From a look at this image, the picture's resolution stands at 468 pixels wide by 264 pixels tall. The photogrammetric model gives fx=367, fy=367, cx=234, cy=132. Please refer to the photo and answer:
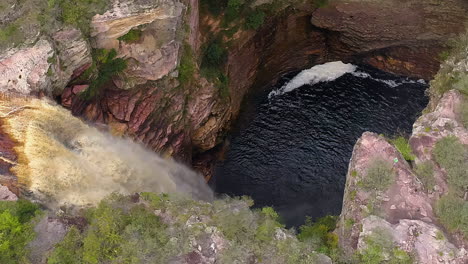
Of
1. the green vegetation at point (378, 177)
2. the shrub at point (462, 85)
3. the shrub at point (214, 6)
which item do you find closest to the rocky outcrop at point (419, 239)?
the green vegetation at point (378, 177)

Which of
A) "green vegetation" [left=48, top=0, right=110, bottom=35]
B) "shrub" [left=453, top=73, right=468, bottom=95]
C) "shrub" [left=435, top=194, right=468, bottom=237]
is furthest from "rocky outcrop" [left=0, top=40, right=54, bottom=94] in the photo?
"shrub" [left=453, top=73, right=468, bottom=95]

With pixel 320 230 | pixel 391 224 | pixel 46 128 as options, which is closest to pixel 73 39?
pixel 46 128

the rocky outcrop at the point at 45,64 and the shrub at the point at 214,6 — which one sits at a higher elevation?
the rocky outcrop at the point at 45,64

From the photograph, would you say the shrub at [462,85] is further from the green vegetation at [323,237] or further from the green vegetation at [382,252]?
the green vegetation at [323,237]

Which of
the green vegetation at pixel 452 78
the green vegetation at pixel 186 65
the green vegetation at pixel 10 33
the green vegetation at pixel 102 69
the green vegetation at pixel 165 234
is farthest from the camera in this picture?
the green vegetation at pixel 186 65

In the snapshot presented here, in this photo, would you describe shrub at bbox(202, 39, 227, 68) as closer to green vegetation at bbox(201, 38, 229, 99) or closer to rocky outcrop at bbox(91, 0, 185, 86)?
green vegetation at bbox(201, 38, 229, 99)

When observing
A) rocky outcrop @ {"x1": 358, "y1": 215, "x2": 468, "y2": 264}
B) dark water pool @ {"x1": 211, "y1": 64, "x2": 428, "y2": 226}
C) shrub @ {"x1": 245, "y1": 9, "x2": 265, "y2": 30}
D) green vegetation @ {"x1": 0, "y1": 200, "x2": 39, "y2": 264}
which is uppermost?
shrub @ {"x1": 245, "y1": 9, "x2": 265, "y2": 30}

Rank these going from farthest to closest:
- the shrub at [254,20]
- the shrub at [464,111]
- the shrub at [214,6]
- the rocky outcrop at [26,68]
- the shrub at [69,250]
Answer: the shrub at [254,20], the shrub at [214,6], the shrub at [464,111], the rocky outcrop at [26,68], the shrub at [69,250]
